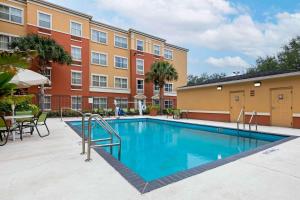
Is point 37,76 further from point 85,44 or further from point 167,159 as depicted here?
point 85,44

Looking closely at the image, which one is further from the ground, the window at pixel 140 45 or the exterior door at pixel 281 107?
the window at pixel 140 45

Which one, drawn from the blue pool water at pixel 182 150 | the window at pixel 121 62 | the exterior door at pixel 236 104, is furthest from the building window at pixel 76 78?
the exterior door at pixel 236 104

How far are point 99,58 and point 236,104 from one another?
57.3ft

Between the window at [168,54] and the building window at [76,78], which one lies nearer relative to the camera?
the building window at [76,78]

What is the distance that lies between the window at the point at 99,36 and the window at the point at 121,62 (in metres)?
2.70

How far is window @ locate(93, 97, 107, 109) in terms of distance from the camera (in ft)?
75.6

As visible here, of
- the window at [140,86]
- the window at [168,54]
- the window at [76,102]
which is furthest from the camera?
the window at [168,54]

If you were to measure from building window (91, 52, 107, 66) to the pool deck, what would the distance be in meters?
20.0

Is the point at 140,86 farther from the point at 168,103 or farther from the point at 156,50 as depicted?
the point at 156,50

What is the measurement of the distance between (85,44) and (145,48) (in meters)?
8.78

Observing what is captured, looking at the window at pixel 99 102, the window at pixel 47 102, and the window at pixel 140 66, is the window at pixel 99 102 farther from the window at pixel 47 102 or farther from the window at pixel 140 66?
the window at pixel 140 66

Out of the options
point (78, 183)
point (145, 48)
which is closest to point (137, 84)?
point (145, 48)

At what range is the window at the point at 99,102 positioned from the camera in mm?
23034

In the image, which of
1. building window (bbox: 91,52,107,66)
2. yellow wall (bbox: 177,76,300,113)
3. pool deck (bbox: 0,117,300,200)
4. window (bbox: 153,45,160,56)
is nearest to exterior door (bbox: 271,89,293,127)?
yellow wall (bbox: 177,76,300,113)
